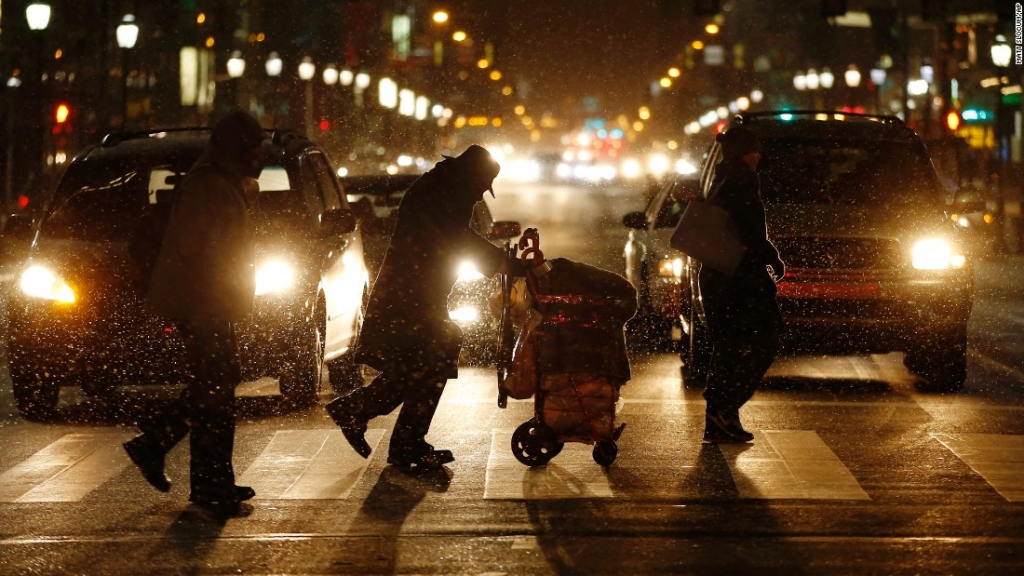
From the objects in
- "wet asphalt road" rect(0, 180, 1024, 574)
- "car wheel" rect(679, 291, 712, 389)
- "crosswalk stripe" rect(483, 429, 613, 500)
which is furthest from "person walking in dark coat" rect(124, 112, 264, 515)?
"car wheel" rect(679, 291, 712, 389)

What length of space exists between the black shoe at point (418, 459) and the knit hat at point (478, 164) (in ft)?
4.78

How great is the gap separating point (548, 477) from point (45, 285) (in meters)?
4.35

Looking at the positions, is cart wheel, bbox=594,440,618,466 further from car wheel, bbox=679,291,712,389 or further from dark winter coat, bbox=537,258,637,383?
car wheel, bbox=679,291,712,389

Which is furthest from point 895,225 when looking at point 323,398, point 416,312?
point 416,312

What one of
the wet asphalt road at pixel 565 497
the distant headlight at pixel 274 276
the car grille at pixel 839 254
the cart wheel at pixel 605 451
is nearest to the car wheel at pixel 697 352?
the wet asphalt road at pixel 565 497

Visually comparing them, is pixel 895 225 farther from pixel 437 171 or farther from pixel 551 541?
pixel 551 541

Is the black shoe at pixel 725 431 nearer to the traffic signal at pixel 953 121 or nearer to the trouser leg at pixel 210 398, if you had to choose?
the trouser leg at pixel 210 398

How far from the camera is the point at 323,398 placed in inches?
484

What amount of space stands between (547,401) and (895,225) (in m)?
4.94

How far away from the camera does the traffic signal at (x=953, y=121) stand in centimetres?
3094

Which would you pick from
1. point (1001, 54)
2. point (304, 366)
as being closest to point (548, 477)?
point (304, 366)

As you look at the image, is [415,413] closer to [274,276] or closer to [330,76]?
[274,276]

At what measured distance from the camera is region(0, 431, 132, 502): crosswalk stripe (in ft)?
27.7

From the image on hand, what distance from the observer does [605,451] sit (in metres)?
8.89
